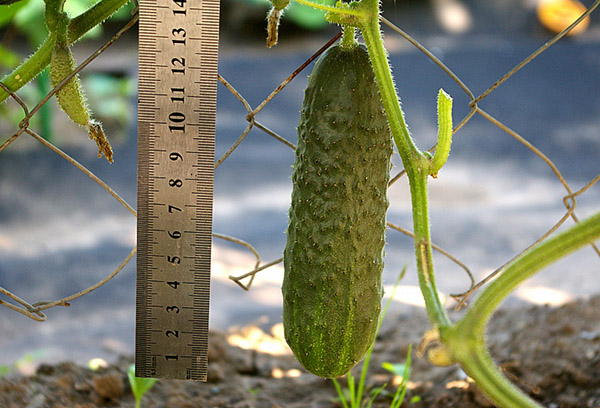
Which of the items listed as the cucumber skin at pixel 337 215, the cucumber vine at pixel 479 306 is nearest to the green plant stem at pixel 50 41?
the cucumber skin at pixel 337 215

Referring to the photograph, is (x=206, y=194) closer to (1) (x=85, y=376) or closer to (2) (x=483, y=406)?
(1) (x=85, y=376)

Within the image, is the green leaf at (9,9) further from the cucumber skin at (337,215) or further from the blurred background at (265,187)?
the cucumber skin at (337,215)

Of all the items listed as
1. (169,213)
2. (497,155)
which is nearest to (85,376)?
(169,213)

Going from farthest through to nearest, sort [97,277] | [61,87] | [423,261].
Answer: [97,277]
[61,87]
[423,261]

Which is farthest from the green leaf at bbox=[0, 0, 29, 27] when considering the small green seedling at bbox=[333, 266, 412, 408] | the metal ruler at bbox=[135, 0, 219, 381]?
the small green seedling at bbox=[333, 266, 412, 408]

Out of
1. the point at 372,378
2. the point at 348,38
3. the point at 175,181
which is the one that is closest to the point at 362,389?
the point at 372,378

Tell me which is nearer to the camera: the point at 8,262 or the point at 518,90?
the point at 8,262

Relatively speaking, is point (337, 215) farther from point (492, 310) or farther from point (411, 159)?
point (492, 310)
